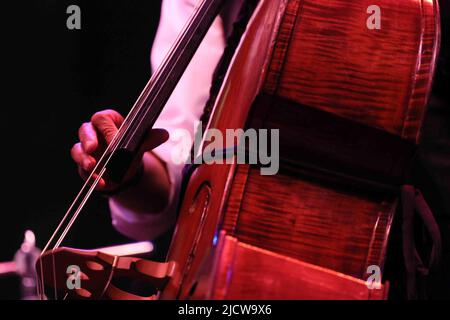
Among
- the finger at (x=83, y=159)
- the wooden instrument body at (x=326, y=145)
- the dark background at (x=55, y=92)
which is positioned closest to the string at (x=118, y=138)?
the finger at (x=83, y=159)

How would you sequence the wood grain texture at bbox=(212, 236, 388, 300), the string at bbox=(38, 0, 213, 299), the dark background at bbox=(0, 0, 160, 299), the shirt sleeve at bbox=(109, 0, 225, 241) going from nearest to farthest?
the wood grain texture at bbox=(212, 236, 388, 300) → the string at bbox=(38, 0, 213, 299) → the shirt sleeve at bbox=(109, 0, 225, 241) → the dark background at bbox=(0, 0, 160, 299)

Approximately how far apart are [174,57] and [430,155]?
0.34 metres

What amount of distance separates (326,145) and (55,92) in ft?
4.20

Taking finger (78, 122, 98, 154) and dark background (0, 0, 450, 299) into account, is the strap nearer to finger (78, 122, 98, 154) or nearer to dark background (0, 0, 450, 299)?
finger (78, 122, 98, 154)

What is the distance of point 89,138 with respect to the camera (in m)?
0.68

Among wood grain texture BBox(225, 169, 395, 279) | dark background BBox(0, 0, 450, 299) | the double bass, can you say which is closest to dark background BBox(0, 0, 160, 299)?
dark background BBox(0, 0, 450, 299)

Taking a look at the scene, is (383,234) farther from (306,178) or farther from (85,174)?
(85,174)

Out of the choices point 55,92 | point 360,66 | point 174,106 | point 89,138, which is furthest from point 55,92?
point 360,66

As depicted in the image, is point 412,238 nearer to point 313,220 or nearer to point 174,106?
point 313,220

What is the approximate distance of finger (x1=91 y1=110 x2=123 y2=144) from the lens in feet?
2.19

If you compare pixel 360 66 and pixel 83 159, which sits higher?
pixel 360 66

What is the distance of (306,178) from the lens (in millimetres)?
533

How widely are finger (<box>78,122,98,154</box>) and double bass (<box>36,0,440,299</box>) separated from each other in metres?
0.07
